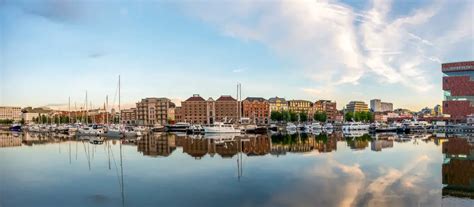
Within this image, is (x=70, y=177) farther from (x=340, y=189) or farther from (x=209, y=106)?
(x=209, y=106)

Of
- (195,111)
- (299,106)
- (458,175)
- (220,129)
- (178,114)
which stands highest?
(299,106)

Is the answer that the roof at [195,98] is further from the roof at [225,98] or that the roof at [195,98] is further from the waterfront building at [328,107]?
the waterfront building at [328,107]

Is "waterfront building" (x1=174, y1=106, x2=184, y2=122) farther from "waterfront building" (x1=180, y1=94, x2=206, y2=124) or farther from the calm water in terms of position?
the calm water

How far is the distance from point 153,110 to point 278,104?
175 feet

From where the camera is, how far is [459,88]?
111188mm

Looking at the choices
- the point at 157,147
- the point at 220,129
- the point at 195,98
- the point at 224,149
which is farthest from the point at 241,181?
the point at 195,98

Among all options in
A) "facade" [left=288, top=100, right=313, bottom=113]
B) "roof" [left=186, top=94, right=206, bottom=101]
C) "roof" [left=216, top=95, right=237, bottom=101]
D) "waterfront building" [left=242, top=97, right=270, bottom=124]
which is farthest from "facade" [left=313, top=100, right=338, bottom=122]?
"roof" [left=186, top=94, right=206, bottom=101]

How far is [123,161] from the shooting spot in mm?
31703

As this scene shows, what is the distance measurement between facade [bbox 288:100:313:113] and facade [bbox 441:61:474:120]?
6623cm

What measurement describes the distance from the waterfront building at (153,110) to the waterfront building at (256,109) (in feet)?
109

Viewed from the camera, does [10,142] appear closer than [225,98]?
Yes

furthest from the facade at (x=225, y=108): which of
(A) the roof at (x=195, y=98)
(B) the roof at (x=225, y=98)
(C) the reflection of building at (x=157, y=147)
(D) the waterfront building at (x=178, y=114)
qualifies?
(C) the reflection of building at (x=157, y=147)

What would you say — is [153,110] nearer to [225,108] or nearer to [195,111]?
[195,111]

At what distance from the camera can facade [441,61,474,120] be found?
110 meters
